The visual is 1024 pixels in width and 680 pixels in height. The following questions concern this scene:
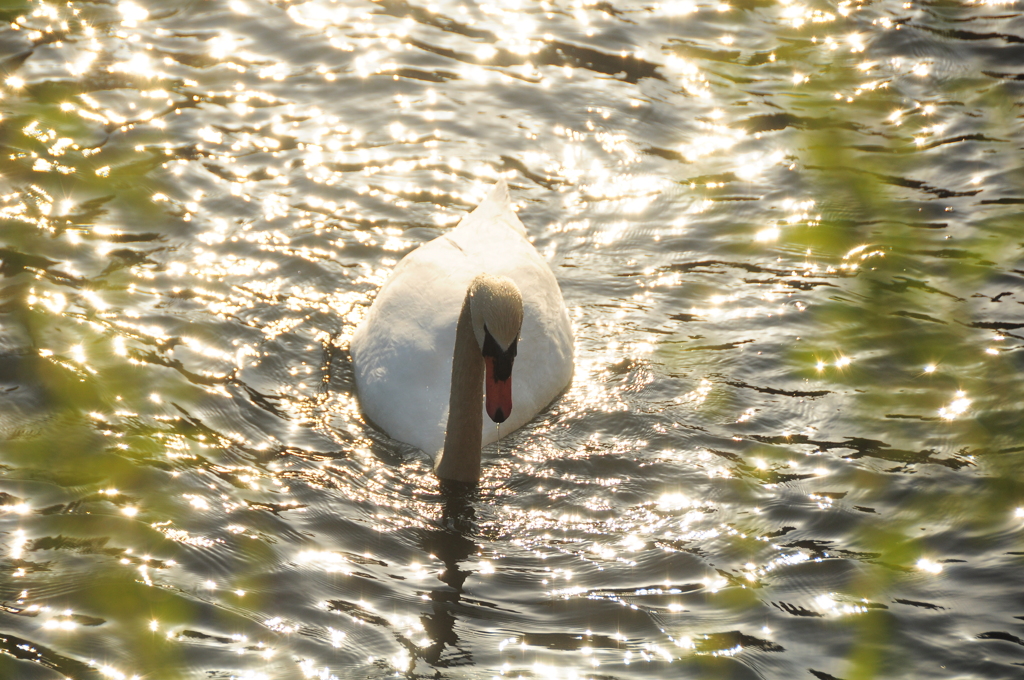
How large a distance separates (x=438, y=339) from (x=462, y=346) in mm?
641

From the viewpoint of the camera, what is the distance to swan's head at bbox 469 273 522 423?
5867 millimetres

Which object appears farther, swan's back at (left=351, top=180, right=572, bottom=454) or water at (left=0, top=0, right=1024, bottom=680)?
swan's back at (left=351, top=180, right=572, bottom=454)

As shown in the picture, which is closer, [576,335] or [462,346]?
[462,346]

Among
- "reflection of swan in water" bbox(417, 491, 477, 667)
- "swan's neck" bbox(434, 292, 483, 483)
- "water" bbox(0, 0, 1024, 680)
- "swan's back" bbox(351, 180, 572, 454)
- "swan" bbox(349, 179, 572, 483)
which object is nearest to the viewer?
"reflection of swan in water" bbox(417, 491, 477, 667)

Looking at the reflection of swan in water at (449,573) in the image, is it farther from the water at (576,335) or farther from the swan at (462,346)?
the swan at (462,346)

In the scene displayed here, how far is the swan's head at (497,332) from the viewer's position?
19.2 feet

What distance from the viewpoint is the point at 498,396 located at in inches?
234

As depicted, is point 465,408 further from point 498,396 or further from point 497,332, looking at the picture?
point 497,332

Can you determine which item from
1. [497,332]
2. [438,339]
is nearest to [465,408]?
[497,332]

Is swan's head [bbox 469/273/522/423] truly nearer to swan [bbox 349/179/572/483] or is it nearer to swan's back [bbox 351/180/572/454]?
swan [bbox 349/179/572/483]

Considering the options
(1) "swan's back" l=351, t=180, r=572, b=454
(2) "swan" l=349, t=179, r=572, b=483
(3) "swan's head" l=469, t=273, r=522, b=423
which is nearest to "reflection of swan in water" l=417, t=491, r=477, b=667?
(2) "swan" l=349, t=179, r=572, b=483

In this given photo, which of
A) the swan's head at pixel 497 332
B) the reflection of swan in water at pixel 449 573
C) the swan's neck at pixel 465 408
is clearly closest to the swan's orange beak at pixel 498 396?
the swan's head at pixel 497 332

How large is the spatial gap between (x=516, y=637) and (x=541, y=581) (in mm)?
439

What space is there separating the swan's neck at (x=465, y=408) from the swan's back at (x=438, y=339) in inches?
11.1
